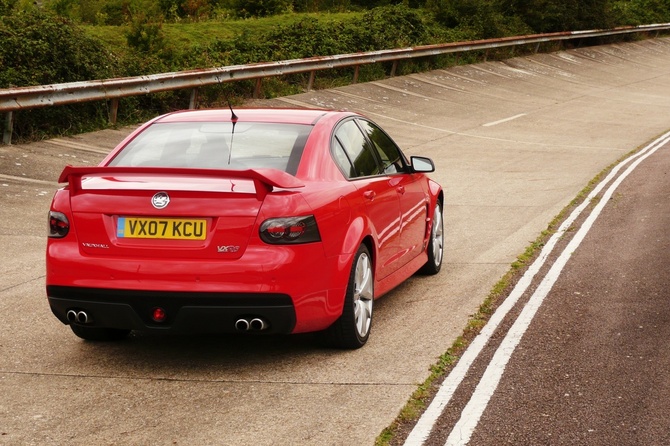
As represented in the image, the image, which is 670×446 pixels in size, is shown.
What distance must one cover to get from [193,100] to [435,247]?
1213 centimetres

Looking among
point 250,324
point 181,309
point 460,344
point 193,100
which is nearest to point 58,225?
point 181,309

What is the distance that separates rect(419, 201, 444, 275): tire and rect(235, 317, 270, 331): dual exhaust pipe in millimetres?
3101

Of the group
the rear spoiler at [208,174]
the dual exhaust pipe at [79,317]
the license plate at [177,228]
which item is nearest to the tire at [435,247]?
the rear spoiler at [208,174]

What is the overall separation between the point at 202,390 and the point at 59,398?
0.74 meters

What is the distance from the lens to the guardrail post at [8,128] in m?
15.6

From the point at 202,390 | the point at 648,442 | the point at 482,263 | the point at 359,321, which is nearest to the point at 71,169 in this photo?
the point at 202,390

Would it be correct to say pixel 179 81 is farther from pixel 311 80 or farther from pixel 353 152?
pixel 353 152

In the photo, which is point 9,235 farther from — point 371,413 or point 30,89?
point 371,413

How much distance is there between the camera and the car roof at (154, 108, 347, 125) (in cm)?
735

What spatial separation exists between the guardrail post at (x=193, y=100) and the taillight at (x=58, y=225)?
557 inches

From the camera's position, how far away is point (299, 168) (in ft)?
22.2

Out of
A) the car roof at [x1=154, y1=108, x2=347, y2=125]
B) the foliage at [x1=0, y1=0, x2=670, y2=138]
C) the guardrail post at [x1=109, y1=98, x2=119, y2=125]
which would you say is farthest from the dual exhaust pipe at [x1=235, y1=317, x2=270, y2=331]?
the guardrail post at [x1=109, y1=98, x2=119, y2=125]

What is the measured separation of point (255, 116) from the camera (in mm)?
7402

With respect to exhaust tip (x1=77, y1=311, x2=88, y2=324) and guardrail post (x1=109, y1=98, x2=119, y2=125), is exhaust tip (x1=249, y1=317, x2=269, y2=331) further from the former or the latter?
guardrail post (x1=109, y1=98, x2=119, y2=125)
